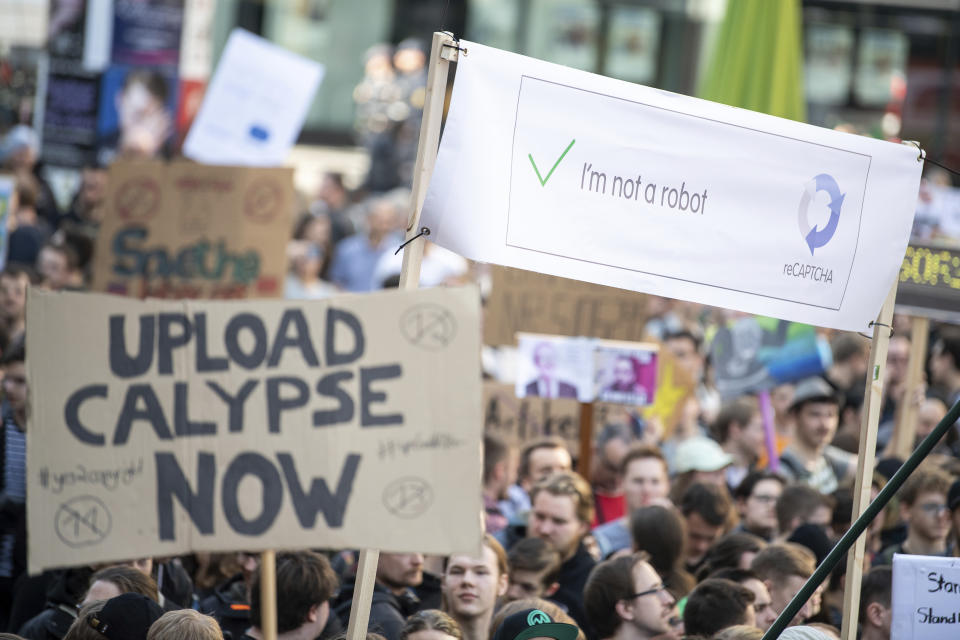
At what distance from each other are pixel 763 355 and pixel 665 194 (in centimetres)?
382

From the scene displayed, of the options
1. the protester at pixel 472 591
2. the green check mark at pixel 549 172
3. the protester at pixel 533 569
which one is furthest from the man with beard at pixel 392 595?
the green check mark at pixel 549 172

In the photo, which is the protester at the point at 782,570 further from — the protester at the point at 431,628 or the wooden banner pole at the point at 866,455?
the protester at the point at 431,628

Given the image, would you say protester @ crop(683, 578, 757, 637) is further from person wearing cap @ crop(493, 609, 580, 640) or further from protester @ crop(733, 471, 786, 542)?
protester @ crop(733, 471, 786, 542)

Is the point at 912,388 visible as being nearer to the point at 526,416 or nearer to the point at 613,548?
the point at 613,548

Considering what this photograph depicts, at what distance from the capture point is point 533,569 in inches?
218

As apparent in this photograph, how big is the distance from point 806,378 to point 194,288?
12.7 ft

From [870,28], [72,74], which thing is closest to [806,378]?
[72,74]

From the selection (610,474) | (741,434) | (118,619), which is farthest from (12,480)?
(741,434)

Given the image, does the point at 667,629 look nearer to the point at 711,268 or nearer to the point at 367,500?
the point at 711,268

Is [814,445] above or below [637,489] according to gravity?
above

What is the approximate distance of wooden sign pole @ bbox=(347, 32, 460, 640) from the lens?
389cm

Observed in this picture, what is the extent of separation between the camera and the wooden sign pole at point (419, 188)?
12.8 ft

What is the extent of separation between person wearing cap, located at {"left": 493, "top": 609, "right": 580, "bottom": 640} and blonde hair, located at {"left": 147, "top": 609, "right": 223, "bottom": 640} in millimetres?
979

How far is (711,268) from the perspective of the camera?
4.37m
